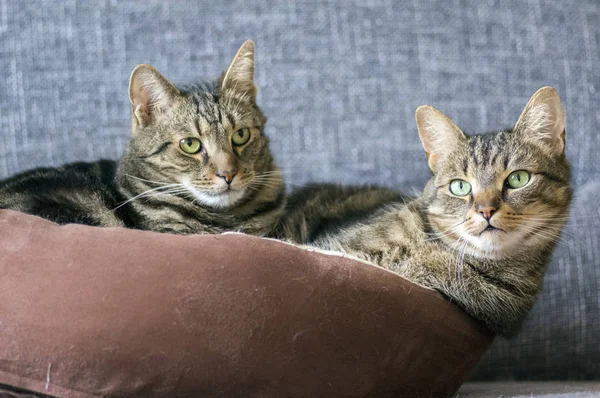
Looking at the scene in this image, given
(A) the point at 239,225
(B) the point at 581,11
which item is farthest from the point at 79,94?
(B) the point at 581,11

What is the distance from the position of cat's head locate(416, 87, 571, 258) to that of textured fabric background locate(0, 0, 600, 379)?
0.61 metres

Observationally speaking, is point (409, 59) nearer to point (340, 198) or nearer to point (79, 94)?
point (340, 198)

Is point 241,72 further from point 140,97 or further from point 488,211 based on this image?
point 488,211

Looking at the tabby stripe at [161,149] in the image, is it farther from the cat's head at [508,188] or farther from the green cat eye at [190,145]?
the cat's head at [508,188]

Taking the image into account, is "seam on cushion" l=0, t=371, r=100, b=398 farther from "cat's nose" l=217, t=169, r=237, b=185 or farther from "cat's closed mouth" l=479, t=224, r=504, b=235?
"cat's closed mouth" l=479, t=224, r=504, b=235

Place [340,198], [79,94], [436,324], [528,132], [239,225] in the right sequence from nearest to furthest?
[436,324] < [528,132] < [239,225] < [340,198] < [79,94]

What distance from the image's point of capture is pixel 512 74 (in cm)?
202

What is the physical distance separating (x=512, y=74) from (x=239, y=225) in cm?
98

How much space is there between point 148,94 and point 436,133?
608 mm

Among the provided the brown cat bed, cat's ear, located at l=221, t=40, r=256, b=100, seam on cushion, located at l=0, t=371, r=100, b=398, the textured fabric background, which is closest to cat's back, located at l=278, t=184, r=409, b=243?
the textured fabric background

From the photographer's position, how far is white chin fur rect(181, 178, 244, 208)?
146 centimetres

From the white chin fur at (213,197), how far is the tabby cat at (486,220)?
23 centimetres

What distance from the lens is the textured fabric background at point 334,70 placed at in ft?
6.42

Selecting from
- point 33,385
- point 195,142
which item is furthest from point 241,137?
point 33,385
